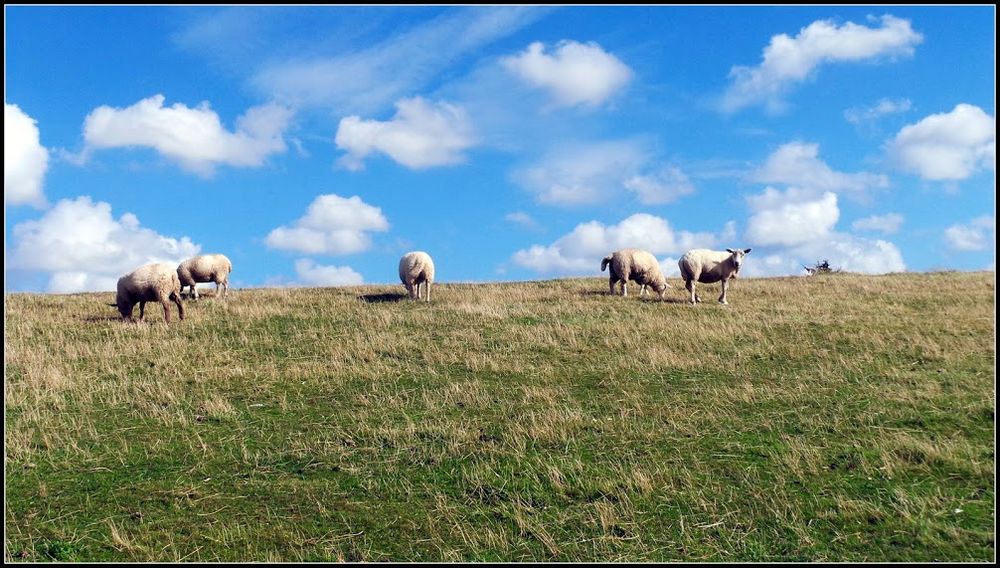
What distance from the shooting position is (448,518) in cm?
748

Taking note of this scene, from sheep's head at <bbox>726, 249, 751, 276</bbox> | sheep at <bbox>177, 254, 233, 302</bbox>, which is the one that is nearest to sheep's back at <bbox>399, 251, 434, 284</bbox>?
sheep at <bbox>177, 254, 233, 302</bbox>

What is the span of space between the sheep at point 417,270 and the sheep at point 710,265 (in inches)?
441

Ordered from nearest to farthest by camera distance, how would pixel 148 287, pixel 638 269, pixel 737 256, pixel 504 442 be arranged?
pixel 504 442 < pixel 148 287 < pixel 737 256 < pixel 638 269

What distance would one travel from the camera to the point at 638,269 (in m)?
27.7

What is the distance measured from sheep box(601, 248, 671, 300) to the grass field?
322 inches

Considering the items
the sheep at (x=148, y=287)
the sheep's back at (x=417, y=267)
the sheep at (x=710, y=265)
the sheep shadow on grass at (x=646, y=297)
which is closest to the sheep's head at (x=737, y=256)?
the sheep at (x=710, y=265)

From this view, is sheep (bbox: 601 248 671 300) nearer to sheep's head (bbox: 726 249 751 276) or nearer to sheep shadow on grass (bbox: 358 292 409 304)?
sheep's head (bbox: 726 249 751 276)

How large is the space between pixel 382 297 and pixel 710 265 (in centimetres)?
1446

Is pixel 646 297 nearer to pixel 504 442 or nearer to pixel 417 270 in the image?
pixel 417 270

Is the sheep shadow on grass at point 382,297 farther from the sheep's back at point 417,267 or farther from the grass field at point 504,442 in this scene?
the grass field at point 504,442

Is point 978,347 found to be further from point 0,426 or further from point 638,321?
point 0,426

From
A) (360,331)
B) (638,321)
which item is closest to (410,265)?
(360,331)

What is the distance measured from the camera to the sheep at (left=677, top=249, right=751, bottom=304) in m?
26.6

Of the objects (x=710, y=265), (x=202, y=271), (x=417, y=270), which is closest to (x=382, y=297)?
(x=417, y=270)
